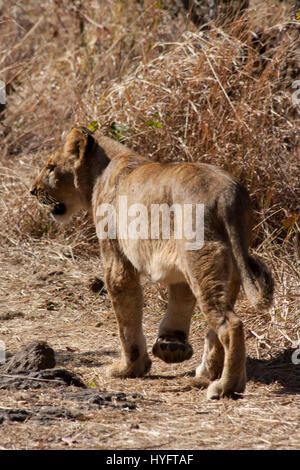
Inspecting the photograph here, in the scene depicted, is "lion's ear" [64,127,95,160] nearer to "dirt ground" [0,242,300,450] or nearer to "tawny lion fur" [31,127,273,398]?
"tawny lion fur" [31,127,273,398]

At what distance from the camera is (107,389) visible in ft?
15.6

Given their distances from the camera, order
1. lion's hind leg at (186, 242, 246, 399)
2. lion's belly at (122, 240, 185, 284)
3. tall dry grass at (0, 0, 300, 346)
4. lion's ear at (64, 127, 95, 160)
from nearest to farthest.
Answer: lion's hind leg at (186, 242, 246, 399) → lion's belly at (122, 240, 185, 284) → lion's ear at (64, 127, 95, 160) → tall dry grass at (0, 0, 300, 346)

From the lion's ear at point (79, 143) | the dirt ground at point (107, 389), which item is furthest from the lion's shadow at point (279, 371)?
the lion's ear at point (79, 143)

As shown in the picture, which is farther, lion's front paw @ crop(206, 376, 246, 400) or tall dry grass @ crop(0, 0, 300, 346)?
tall dry grass @ crop(0, 0, 300, 346)

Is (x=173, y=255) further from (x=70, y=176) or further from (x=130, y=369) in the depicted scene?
(x=70, y=176)

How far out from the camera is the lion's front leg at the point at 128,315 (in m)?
5.06

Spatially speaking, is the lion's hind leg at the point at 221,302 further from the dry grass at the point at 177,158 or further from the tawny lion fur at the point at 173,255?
the dry grass at the point at 177,158

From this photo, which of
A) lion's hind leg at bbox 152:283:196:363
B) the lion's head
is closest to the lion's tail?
lion's hind leg at bbox 152:283:196:363

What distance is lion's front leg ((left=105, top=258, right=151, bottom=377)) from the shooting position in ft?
16.6

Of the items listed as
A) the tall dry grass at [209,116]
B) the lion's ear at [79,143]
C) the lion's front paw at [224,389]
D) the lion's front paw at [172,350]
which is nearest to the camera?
the lion's front paw at [224,389]

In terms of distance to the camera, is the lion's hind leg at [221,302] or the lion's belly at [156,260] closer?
the lion's hind leg at [221,302]

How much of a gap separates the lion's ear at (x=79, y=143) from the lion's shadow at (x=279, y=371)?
1913mm

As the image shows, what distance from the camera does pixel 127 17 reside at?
1033 centimetres

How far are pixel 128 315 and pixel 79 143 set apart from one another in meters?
1.38
